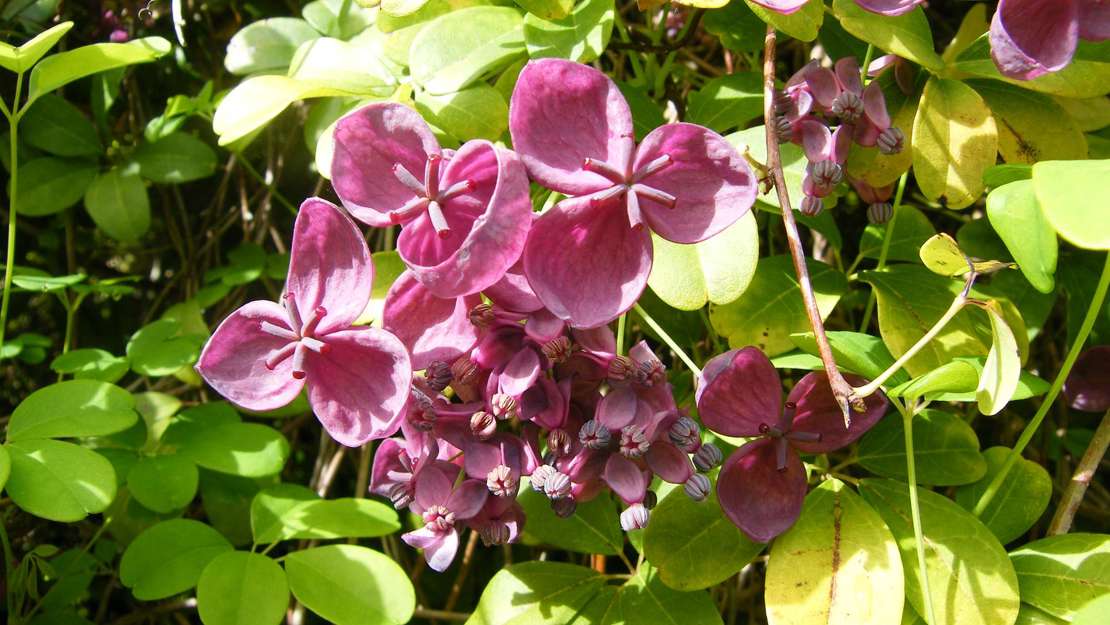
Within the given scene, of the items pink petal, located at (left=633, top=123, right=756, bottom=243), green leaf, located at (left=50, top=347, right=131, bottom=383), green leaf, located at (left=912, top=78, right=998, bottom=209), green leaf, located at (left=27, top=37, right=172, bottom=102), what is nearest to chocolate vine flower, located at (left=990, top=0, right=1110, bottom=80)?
green leaf, located at (left=912, top=78, right=998, bottom=209)

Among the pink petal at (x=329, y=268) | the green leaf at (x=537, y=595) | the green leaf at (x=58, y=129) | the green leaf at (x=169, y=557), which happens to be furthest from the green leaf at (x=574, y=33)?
the green leaf at (x=58, y=129)

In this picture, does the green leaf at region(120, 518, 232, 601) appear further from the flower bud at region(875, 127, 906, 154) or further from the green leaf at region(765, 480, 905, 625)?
the flower bud at region(875, 127, 906, 154)

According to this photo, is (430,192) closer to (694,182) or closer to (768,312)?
(694,182)

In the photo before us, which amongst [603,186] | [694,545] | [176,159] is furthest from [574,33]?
[176,159]

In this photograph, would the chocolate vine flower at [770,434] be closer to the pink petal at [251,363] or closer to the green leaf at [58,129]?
the pink petal at [251,363]

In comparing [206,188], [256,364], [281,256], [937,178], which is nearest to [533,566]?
[256,364]
